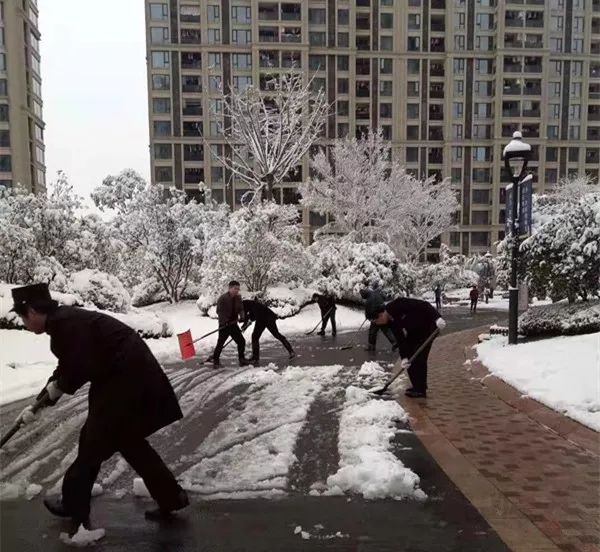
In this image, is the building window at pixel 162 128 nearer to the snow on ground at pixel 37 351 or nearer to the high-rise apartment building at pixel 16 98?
the high-rise apartment building at pixel 16 98

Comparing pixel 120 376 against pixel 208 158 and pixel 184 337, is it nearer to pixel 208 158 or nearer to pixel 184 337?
pixel 184 337

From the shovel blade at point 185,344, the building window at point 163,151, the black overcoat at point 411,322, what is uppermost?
the building window at point 163,151

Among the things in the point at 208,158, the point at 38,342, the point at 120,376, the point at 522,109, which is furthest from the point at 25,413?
the point at 522,109

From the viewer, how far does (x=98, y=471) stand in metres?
3.12

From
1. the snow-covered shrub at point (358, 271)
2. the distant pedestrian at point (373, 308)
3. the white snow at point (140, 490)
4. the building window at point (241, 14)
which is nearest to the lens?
the white snow at point (140, 490)

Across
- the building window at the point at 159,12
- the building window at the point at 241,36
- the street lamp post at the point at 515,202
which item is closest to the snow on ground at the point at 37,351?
the street lamp post at the point at 515,202

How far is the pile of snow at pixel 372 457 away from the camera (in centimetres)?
356

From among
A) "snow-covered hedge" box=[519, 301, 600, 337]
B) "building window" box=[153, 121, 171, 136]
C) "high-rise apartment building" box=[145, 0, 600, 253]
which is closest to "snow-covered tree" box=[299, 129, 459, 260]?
"snow-covered hedge" box=[519, 301, 600, 337]

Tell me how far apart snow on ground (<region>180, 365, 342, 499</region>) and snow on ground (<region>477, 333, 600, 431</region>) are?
108 inches

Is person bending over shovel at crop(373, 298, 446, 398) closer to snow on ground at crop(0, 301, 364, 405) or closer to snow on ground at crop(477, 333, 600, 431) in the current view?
snow on ground at crop(477, 333, 600, 431)

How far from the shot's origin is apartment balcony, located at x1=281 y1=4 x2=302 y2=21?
58438 millimetres

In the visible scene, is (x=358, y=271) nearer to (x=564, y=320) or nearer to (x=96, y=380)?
(x=564, y=320)

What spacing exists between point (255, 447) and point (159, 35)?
63592 mm

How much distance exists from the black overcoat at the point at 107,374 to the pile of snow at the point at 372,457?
4.93ft
